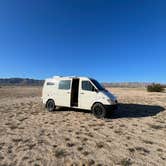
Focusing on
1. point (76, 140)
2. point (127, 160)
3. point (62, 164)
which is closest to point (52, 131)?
point (76, 140)

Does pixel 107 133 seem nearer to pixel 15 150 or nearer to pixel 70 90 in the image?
pixel 15 150

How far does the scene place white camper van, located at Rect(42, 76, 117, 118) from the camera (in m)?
9.41

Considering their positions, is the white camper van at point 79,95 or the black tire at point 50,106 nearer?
the white camper van at point 79,95

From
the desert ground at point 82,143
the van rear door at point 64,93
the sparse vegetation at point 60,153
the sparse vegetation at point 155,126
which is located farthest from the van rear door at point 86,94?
the sparse vegetation at point 60,153

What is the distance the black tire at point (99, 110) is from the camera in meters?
9.27

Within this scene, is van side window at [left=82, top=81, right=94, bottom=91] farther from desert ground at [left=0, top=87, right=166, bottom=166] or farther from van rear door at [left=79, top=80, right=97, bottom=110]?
desert ground at [left=0, top=87, right=166, bottom=166]

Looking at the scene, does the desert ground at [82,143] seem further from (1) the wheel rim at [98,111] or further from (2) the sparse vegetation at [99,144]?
(1) the wheel rim at [98,111]

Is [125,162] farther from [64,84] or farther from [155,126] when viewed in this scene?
[64,84]

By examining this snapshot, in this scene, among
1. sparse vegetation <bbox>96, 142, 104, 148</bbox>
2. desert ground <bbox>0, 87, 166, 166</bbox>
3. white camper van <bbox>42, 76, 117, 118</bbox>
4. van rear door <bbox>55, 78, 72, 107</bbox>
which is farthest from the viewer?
van rear door <bbox>55, 78, 72, 107</bbox>

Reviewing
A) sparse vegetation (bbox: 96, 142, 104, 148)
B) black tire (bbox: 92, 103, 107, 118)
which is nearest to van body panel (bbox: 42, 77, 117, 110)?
black tire (bbox: 92, 103, 107, 118)

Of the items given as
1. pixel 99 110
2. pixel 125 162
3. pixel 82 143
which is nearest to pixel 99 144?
pixel 82 143

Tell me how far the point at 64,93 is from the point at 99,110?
9.15ft

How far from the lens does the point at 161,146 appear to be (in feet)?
17.3

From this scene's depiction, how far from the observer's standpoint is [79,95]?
33.6ft
